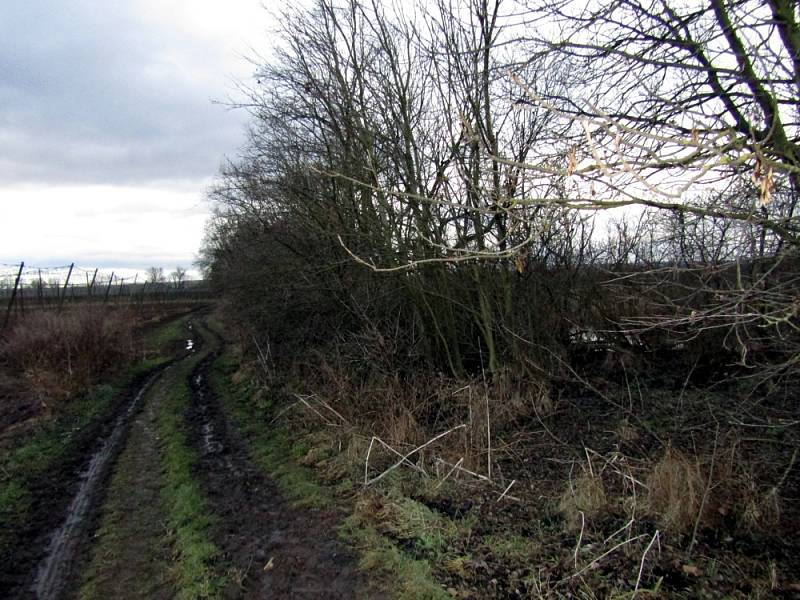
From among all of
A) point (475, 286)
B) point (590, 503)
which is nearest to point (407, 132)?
point (475, 286)

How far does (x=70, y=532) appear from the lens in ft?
19.3

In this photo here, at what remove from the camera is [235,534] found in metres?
5.68

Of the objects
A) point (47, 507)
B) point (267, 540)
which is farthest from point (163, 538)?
point (47, 507)

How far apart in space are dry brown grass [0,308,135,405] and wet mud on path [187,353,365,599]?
703 cm

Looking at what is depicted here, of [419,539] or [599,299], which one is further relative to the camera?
[599,299]

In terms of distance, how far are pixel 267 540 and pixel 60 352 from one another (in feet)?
39.6

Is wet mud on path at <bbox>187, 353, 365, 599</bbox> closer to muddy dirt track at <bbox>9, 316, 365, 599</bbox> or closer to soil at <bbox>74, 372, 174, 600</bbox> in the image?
muddy dirt track at <bbox>9, 316, 365, 599</bbox>

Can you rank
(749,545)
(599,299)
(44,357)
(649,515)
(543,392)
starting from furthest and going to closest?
(44,357) < (599,299) < (543,392) < (649,515) < (749,545)

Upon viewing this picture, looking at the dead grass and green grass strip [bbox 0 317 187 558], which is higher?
the dead grass

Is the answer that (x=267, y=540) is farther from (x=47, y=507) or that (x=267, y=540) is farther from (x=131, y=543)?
(x=47, y=507)

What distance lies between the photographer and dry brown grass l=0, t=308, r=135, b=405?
13312 mm

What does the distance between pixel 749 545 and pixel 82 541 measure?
626 cm

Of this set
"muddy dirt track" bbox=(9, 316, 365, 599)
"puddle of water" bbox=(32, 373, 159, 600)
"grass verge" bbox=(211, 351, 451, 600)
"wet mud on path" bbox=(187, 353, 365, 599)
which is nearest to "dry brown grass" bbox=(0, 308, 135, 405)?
"grass verge" bbox=(211, 351, 451, 600)

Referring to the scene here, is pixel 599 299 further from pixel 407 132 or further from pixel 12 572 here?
pixel 12 572
